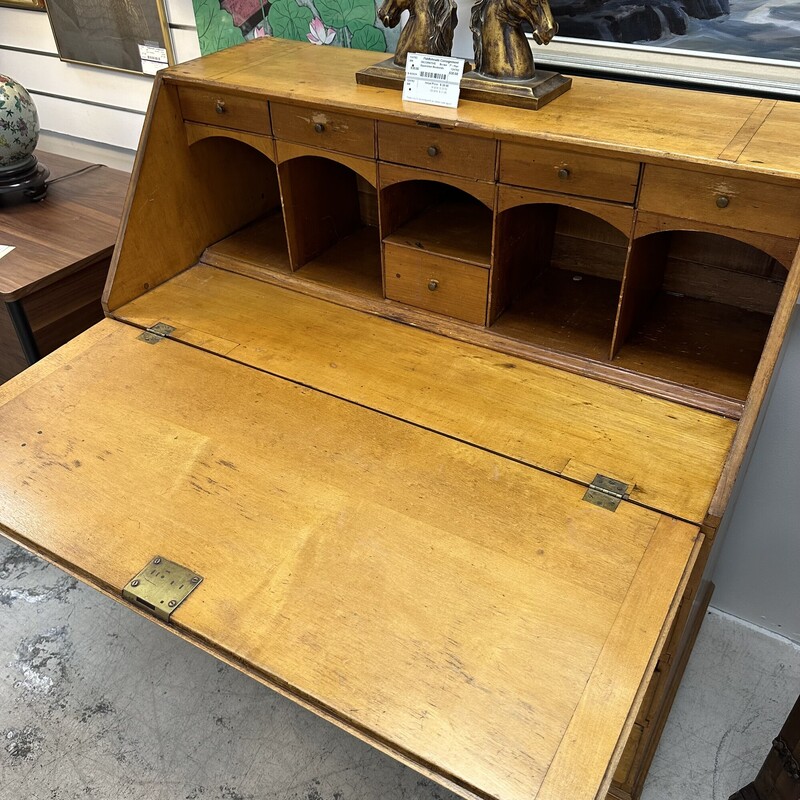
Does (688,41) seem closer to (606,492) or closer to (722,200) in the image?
(722,200)

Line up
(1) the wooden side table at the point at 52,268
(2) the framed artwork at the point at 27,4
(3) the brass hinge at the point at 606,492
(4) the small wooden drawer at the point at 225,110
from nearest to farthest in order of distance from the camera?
1. (3) the brass hinge at the point at 606,492
2. (4) the small wooden drawer at the point at 225,110
3. (1) the wooden side table at the point at 52,268
4. (2) the framed artwork at the point at 27,4

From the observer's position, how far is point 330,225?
1.74m

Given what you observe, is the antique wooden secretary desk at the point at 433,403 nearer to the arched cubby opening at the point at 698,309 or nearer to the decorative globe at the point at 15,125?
the arched cubby opening at the point at 698,309

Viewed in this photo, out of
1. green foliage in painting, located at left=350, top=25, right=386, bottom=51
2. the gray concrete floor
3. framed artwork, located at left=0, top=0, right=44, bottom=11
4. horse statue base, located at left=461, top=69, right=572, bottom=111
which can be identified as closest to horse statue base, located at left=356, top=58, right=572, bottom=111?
horse statue base, located at left=461, top=69, right=572, bottom=111

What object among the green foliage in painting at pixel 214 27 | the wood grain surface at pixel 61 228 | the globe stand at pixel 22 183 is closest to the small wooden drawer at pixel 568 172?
the green foliage in painting at pixel 214 27

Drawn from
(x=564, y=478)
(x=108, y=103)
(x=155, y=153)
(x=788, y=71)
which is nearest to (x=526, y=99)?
(x=788, y=71)

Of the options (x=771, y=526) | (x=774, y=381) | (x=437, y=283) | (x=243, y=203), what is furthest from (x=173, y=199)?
(x=771, y=526)

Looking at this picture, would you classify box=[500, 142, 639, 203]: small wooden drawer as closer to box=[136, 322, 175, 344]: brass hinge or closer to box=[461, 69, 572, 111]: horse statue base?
box=[461, 69, 572, 111]: horse statue base

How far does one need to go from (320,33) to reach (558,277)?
0.82 m

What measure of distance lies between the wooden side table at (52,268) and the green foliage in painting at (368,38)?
2.71 ft

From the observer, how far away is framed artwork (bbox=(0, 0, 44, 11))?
2.27 m

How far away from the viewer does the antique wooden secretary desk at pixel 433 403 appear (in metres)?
0.91

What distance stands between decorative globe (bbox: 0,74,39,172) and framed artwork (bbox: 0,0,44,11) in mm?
382

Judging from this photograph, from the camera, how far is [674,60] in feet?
4.49
